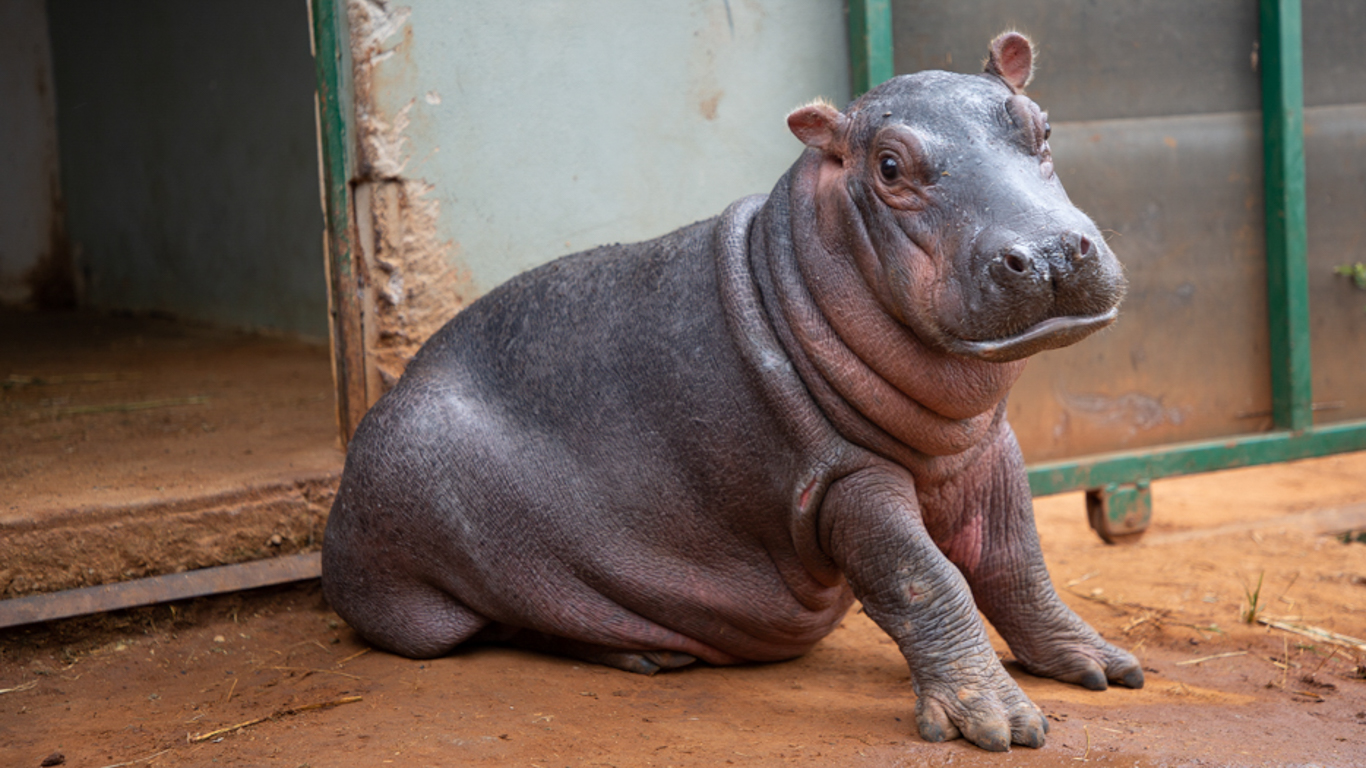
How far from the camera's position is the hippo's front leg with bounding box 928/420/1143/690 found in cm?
308

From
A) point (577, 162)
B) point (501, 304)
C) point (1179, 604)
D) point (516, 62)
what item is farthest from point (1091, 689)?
point (516, 62)

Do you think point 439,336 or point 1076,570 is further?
point 1076,570

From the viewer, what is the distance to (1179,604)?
400 centimetres

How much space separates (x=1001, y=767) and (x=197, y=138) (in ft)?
27.0

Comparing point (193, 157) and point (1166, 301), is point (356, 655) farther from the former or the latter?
point (193, 157)

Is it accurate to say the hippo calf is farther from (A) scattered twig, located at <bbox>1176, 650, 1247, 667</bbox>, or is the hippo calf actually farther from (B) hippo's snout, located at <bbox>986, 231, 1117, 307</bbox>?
(A) scattered twig, located at <bbox>1176, 650, 1247, 667</bbox>

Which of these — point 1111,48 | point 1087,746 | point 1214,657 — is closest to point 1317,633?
point 1214,657

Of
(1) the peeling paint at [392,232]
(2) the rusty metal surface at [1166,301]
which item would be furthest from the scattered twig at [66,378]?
(2) the rusty metal surface at [1166,301]

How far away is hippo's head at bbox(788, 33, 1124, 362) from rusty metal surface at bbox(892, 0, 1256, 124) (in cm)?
173

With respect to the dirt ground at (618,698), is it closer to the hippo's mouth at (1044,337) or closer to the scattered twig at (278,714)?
the scattered twig at (278,714)

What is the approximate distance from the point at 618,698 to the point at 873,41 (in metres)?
2.50

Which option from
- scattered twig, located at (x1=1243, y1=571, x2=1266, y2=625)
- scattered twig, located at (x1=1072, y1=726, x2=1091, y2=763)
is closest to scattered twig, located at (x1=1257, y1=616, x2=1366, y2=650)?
scattered twig, located at (x1=1243, y1=571, x2=1266, y2=625)

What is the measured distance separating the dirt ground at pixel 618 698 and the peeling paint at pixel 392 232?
0.86 m

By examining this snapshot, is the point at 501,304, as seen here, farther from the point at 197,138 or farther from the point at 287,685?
the point at 197,138
